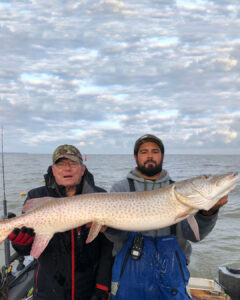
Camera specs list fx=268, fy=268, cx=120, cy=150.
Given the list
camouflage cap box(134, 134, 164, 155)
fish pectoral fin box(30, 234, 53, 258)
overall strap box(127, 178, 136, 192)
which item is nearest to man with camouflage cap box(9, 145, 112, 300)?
fish pectoral fin box(30, 234, 53, 258)

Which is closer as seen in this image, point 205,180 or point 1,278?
point 205,180

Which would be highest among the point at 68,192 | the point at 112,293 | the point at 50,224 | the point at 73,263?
the point at 68,192

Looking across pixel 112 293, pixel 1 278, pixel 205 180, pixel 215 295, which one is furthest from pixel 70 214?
pixel 215 295

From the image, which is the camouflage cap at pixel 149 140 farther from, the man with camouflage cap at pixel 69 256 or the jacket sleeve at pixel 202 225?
the jacket sleeve at pixel 202 225

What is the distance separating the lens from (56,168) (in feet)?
11.9

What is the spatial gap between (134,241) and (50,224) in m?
1.02

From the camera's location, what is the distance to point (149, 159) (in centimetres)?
382

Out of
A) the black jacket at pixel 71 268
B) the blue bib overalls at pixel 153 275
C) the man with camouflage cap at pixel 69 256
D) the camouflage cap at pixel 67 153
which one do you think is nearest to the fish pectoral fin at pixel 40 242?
the man with camouflage cap at pixel 69 256

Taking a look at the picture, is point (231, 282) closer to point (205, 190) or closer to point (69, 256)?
point (205, 190)

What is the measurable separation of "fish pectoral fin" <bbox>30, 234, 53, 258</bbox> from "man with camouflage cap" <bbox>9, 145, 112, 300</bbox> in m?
0.11

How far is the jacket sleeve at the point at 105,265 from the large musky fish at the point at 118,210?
51cm

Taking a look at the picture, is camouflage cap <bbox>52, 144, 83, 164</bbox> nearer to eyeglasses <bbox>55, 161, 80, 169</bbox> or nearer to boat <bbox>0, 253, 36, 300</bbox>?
Answer: eyeglasses <bbox>55, 161, 80, 169</bbox>

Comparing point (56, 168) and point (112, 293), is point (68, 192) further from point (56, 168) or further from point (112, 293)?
point (112, 293)

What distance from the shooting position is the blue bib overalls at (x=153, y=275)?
3014mm
